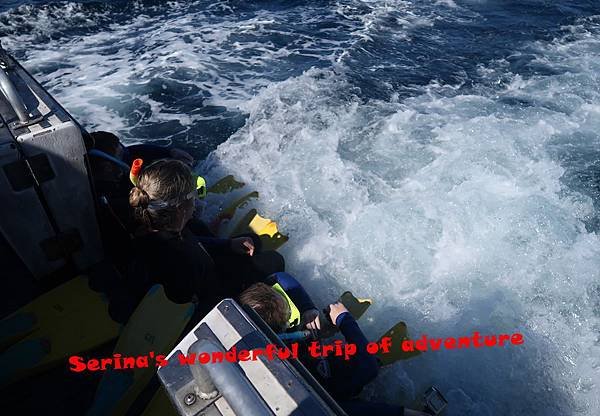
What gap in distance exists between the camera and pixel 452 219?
16.0 ft

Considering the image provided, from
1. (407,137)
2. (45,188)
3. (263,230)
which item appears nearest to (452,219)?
(407,137)

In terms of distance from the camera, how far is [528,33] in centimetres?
923

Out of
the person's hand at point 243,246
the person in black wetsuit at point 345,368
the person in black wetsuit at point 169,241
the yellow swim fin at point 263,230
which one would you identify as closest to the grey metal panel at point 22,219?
the person in black wetsuit at point 169,241

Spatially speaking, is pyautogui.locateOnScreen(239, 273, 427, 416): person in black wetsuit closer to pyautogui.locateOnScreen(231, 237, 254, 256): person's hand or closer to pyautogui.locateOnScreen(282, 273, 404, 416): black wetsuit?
pyautogui.locateOnScreen(282, 273, 404, 416): black wetsuit

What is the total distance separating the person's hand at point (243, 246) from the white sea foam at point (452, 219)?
38.5 inches

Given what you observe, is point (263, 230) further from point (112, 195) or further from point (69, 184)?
point (69, 184)

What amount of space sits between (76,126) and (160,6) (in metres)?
9.74

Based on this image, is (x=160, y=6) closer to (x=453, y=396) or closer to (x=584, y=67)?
(x=584, y=67)

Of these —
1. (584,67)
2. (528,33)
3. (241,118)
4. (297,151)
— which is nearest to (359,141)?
(297,151)

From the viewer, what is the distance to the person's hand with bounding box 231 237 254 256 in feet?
11.1

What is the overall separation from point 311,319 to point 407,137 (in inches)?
161

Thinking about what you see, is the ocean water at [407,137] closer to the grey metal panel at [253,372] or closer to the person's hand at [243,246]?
the person's hand at [243,246]

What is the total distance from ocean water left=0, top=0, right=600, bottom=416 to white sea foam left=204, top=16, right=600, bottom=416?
2cm

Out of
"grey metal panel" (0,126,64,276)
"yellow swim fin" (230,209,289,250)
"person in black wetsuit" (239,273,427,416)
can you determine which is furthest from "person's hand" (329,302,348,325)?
"grey metal panel" (0,126,64,276)
